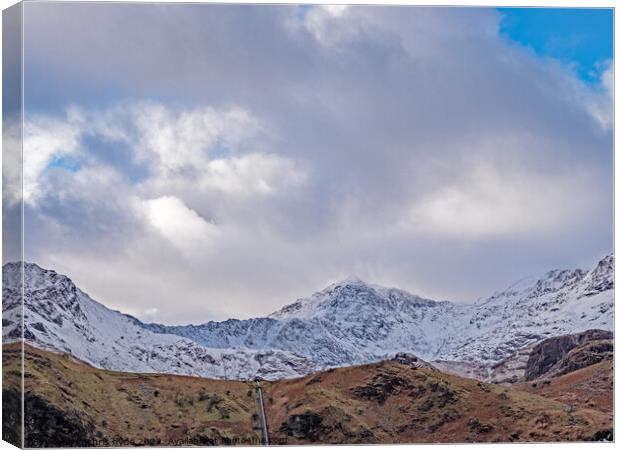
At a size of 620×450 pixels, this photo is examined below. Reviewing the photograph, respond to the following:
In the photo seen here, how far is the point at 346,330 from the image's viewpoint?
93.4 ft

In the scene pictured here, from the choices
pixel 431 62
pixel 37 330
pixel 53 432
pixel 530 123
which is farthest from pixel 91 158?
pixel 530 123

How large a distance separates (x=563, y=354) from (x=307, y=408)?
20.4ft

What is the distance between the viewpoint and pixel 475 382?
1118 inches

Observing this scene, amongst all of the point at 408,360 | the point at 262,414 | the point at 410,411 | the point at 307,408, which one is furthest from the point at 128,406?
the point at 408,360

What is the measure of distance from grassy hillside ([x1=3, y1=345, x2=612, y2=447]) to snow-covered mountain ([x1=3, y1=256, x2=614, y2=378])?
0.39 m

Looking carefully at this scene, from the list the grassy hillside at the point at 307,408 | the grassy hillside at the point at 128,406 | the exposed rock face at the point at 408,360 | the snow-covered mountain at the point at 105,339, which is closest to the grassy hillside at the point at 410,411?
the grassy hillside at the point at 307,408

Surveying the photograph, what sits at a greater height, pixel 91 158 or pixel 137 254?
pixel 91 158

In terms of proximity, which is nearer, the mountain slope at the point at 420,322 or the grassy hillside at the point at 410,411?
the grassy hillside at the point at 410,411

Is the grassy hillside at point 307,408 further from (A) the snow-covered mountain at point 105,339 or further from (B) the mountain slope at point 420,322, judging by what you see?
(B) the mountain slope at point 420,322

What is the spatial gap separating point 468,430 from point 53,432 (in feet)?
28.6

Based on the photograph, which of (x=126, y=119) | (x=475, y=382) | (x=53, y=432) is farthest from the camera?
(x=475, y=382)

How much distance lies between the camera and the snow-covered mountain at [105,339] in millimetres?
24281

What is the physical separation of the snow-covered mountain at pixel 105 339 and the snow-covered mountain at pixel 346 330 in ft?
0.08

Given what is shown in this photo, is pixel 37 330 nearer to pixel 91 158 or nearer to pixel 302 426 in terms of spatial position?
pixel 91 158
